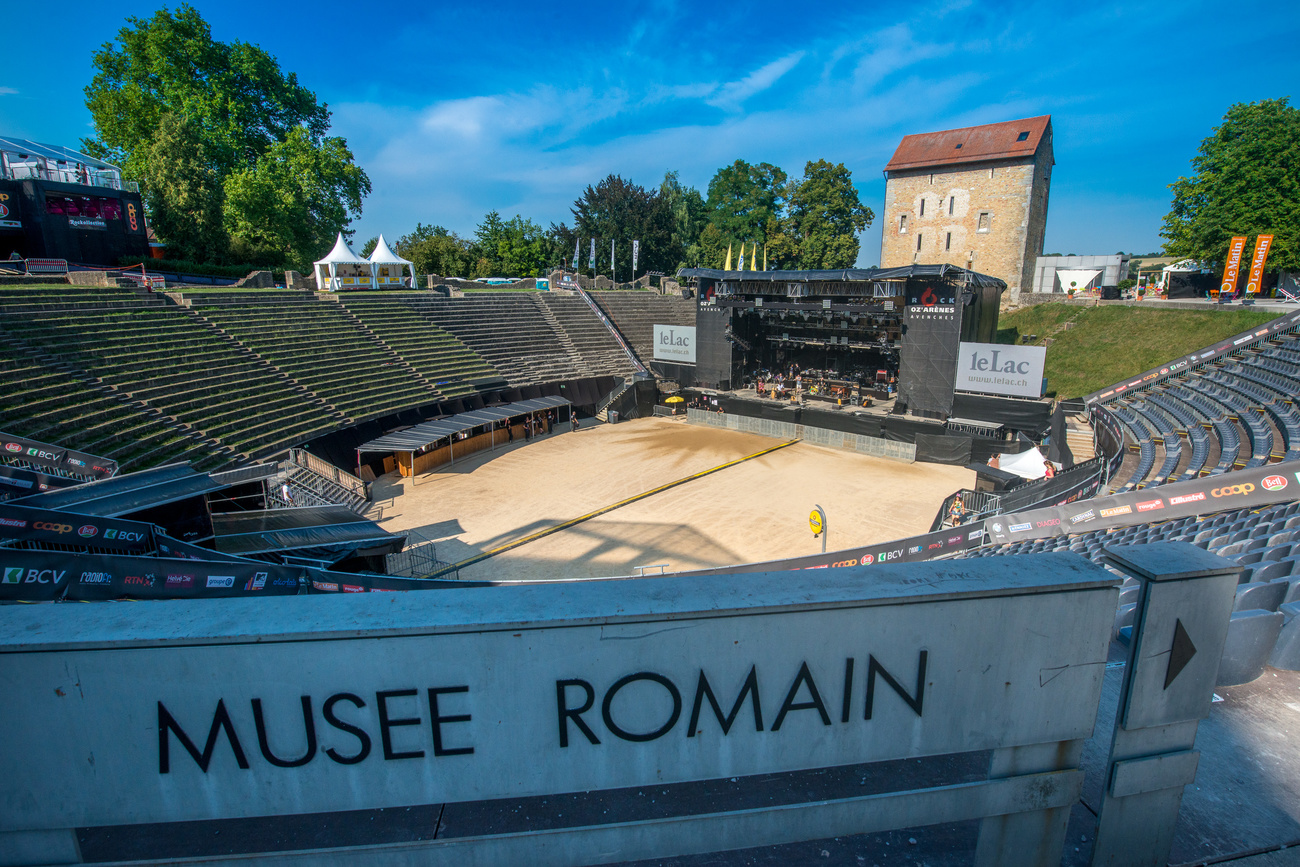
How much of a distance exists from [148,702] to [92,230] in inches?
1666

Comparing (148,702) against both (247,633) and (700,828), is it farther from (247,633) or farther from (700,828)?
(700,828)

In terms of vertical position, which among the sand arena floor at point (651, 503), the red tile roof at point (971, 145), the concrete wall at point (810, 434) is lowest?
the sand arena floor at point (651, 503)

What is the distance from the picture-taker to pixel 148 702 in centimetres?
213

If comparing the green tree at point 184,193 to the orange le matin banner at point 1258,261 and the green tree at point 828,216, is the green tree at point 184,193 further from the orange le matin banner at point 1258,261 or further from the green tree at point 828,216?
the orange le matin banner at point 1258,261

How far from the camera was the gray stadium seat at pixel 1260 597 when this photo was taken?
4902 mm

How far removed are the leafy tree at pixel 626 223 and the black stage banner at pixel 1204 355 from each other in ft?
148

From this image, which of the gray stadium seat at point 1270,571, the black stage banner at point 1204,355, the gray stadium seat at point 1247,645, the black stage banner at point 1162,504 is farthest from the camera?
the black stage banner at point 1204,355

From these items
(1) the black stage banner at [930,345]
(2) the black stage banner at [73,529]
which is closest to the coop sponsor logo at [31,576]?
(2) the black stage banner at [73,529]

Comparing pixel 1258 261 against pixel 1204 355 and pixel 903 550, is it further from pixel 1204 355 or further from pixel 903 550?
pixel 903 550

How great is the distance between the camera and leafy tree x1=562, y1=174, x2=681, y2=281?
208ft

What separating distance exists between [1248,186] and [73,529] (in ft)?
158

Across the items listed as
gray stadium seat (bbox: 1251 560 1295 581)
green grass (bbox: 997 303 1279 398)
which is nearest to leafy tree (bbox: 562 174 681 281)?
green grass (bbox: 997 303 1279 398)

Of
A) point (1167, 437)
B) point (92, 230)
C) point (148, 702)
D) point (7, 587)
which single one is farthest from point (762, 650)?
point (92, 230)

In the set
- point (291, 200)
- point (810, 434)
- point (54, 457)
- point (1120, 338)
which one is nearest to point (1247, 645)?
point (54, 457)
